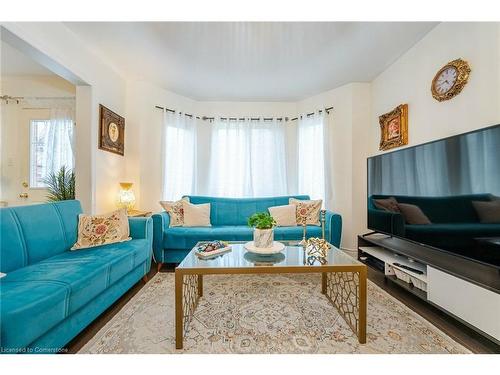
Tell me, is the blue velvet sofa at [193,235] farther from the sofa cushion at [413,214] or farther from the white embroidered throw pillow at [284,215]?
the sofa cushion at [413,214]

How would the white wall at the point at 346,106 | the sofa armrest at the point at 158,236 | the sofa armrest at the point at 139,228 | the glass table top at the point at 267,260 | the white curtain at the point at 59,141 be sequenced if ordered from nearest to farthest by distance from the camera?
1. the glass table top at the point at 267,260
2. the white wall at the point at 346,106
3. the sofa armrest at the point at 139,228
4. the sofa armrest at the point at 158,236
5. the white curtain at the point at 59,141

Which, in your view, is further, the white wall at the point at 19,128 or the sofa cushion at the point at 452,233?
the white wall at the point at 19,128

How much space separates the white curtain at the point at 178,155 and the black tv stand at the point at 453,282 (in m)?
2.89

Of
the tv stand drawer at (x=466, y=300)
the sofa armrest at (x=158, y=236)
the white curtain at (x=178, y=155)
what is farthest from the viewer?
the white curtain at (x=178, y=155)

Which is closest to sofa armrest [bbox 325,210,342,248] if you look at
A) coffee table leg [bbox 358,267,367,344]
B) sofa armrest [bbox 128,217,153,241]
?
coffee table leg [bbox 358,267,367,344]

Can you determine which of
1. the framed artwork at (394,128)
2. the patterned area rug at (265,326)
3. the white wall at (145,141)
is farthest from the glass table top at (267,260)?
the white wall at (145,141)

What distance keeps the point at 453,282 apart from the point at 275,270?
120cm

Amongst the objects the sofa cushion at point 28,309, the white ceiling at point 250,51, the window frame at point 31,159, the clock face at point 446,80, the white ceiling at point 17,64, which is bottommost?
the sofa cushion at point 28,309

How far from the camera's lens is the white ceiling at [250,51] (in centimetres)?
208

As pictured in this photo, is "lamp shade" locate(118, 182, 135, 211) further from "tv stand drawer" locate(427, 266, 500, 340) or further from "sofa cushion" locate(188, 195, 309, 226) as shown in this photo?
"tv stand drawer" locate(427, 266, 500, 340)

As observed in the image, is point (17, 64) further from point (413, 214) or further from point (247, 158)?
point (413, 214)

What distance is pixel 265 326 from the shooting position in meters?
1.47

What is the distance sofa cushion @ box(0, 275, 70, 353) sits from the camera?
0.93 metres

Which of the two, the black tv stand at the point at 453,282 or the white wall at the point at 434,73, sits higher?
the white wall at the point at 434,73
